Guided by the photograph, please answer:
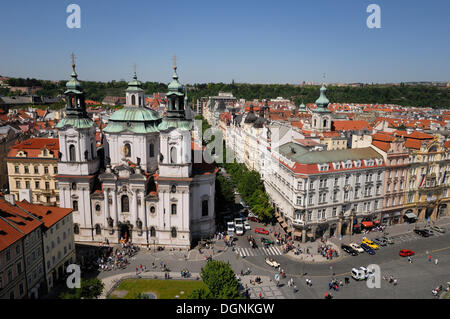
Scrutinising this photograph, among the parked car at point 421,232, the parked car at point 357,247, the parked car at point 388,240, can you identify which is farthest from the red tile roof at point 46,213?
the parked car at point 421,232

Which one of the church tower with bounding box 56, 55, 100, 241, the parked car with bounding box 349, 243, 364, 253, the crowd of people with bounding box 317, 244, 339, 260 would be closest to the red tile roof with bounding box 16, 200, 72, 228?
the church tower with bounding box 56, 55, 100, 241

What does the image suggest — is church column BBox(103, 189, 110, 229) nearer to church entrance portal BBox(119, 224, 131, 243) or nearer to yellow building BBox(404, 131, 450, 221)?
church entrance portal BBox(119, 224, 131, 243)

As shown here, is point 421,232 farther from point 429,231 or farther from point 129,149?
point 129,149

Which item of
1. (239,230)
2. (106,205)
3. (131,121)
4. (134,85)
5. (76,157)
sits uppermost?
(134,85)

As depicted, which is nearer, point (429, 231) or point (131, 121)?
point (131, 121)

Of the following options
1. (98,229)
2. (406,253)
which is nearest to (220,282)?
(98,229)

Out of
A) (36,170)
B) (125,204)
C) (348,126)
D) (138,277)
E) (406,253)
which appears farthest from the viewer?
(348,126)
